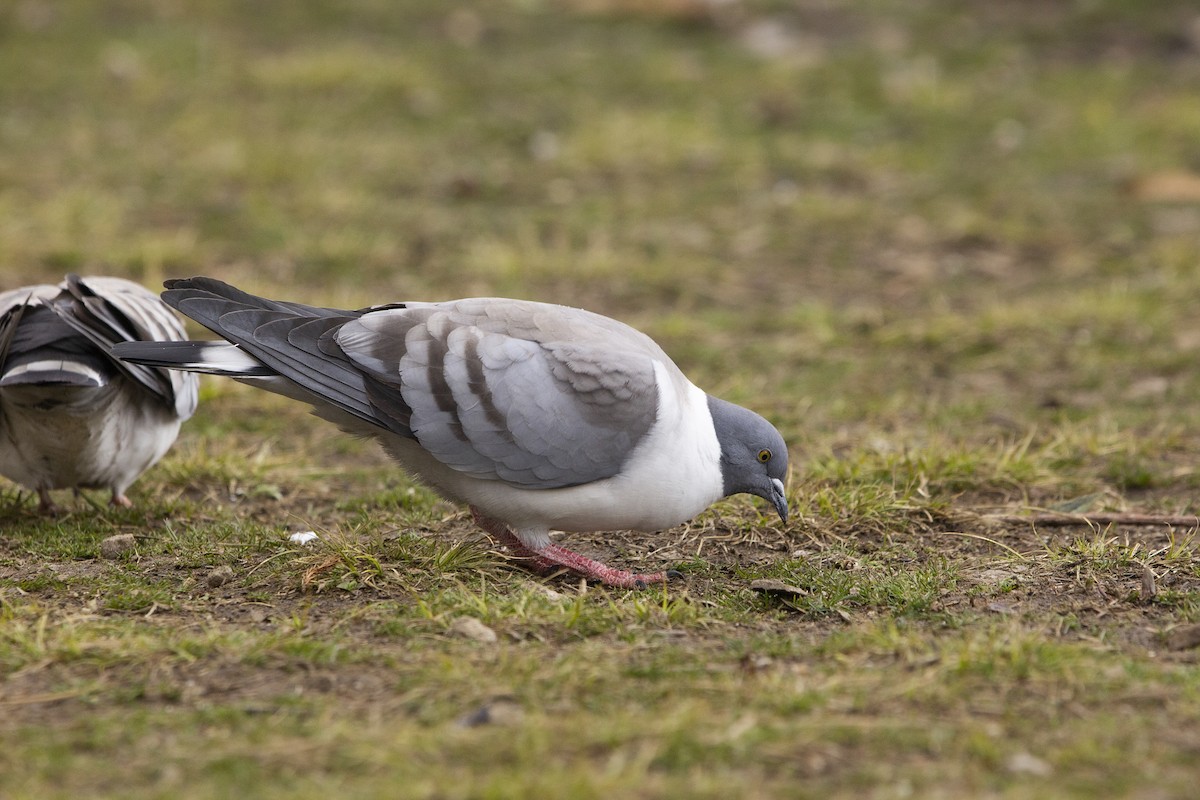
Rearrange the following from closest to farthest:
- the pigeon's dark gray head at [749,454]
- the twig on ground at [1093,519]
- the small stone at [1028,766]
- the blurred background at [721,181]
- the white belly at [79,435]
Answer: the small stone at [1028,766]
the pigeon's dark gray head at [749,454]
the white belly at [79,435]
the twig on ground at [1093,519]
the blurred background at [721,181]

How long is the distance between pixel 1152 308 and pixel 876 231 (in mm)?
1802

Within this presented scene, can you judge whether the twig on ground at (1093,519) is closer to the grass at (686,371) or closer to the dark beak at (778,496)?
the grass at (686,371)

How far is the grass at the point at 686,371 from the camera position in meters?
2.96

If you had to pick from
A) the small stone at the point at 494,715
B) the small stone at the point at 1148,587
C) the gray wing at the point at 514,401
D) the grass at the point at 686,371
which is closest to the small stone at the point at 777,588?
the grass at the point at 686,371

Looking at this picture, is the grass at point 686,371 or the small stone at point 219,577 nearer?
the grass at point 686,371

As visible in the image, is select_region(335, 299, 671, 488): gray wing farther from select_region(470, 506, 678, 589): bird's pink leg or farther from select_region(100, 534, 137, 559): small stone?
select_region(100, 534, 137, 559): small stone

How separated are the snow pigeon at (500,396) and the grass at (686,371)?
26 cm

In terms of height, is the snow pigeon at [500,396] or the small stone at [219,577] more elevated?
the snow pigeon at [500,396]

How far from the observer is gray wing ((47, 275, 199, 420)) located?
14.3 ft

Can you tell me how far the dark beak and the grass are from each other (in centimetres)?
16

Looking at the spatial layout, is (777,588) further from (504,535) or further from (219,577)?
(219,577)

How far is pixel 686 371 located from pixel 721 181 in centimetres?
285

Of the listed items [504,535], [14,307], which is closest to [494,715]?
[504,535]

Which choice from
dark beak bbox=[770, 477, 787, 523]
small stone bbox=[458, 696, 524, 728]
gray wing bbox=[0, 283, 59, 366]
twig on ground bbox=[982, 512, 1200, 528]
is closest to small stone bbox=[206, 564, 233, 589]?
gray wing bbox=[0, 283, 59, 366]
